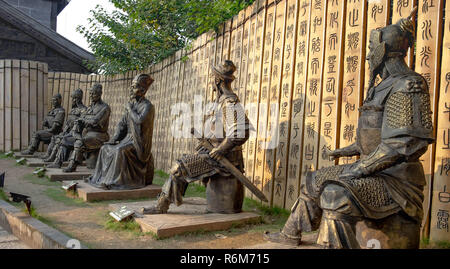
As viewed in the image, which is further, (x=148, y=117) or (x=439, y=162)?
(x=148, y=117)

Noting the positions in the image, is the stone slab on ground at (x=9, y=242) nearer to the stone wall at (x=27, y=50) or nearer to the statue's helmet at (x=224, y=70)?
the statue's helmet at (x=224, y=70)

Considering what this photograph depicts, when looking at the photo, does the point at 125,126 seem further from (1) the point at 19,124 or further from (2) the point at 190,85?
(1) the point at 19,124

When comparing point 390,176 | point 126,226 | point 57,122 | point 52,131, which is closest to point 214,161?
point 126,226

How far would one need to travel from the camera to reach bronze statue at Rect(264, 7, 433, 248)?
2541 millimetres

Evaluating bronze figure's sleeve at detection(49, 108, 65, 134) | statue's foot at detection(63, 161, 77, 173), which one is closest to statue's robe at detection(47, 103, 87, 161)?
bronze figure's sleeve at detection(49, 108, 65, 134)

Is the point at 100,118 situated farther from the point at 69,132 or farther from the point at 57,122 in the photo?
the point at 57,122

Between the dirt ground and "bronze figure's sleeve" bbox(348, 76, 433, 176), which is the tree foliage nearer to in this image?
the dirt ground

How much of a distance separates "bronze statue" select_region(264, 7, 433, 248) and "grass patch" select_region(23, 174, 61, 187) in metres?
5.82

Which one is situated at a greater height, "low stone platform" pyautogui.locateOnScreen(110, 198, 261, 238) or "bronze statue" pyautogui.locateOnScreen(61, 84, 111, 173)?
"bronze statue" pyautogui.locateOnScreen(61, 84, 111, 173)

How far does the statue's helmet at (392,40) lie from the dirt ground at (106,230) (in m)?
1.91

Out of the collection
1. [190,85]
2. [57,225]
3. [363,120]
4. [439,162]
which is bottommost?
[57,225]

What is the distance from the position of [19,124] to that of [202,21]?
7850 mm

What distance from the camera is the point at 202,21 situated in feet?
23.5

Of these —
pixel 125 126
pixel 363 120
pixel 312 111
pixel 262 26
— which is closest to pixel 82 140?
pixel 125 126
